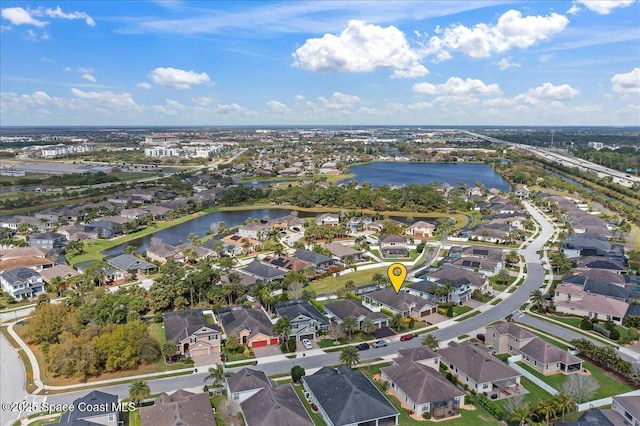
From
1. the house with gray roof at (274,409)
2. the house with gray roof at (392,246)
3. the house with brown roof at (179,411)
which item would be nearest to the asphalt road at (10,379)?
the house with brown roof at (179,411)

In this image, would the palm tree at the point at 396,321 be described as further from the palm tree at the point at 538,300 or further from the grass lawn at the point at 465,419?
the palm tree at the point at 538,300

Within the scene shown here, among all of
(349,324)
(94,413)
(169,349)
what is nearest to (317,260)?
(349,324)

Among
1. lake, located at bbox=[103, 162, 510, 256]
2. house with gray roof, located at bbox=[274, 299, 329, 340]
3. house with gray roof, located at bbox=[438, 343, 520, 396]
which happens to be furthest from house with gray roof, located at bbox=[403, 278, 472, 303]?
lake, located at bbox=[103, 162, 510, 256]

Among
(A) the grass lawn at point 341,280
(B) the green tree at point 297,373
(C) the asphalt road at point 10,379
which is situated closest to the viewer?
(C) the asphalt road at point 10,379

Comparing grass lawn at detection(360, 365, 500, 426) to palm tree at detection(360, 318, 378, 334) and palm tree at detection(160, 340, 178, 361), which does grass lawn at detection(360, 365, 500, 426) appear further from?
palm tree at detection(160, 340, 178, 361)

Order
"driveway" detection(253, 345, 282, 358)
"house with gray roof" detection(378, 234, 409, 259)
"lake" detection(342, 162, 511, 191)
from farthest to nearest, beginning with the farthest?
"lake" detection(342, 162, 511, 191) → "house with gray roof" detection(378, 234, 409, 259) → "driveway" detection(253, 345, 282, 358)
